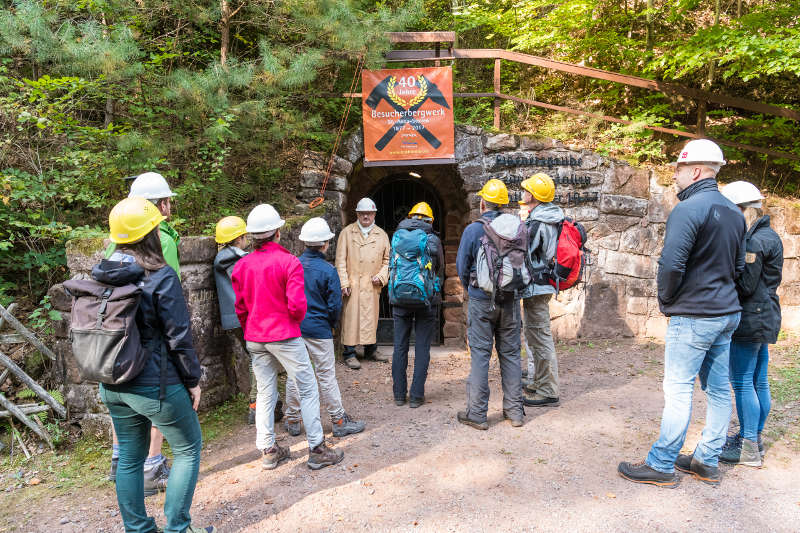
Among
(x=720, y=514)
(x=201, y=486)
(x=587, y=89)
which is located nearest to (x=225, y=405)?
(x=201, y=486)

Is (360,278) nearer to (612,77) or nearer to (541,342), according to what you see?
(541,342)

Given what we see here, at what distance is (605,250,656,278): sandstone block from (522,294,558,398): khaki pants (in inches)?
108

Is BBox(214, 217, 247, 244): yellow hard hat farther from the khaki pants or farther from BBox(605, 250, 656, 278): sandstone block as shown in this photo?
BBox(605, 250, 656, 278): sandstone block

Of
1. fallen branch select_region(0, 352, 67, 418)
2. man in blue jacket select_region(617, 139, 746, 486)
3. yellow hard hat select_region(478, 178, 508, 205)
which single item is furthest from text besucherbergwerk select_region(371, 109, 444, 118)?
fallen branch select_region(0, 352, 67, 418)

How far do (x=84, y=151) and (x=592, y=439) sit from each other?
16.7ft

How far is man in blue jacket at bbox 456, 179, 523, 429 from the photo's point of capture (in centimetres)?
411

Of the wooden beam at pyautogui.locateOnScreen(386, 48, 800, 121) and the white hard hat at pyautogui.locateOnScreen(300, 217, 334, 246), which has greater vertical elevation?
the wooden beam at pyautogui.locateOnScreen(386, 48, 800, 121)

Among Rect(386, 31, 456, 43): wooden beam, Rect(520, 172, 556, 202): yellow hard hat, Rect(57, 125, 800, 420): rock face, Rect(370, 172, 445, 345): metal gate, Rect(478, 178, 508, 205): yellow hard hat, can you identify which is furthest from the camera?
Rect(370, 172, 445, 345): metal gate

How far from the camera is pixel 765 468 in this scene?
3.42 m

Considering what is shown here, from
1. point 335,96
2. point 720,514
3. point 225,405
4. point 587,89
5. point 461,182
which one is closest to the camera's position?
point 720,514

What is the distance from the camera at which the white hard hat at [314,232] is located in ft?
12.7

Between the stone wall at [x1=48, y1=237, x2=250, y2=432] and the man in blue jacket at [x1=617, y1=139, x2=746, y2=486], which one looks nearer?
the man in blue jacket at [x1=617, y1=139, x2=746, y2=486]

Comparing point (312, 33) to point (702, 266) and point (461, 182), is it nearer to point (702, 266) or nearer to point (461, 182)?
point (461, 182)

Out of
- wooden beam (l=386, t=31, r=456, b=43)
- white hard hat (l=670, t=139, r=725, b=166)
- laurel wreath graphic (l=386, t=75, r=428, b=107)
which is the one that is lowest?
white hard hat (l=670, t=139, r=725, b=166)
